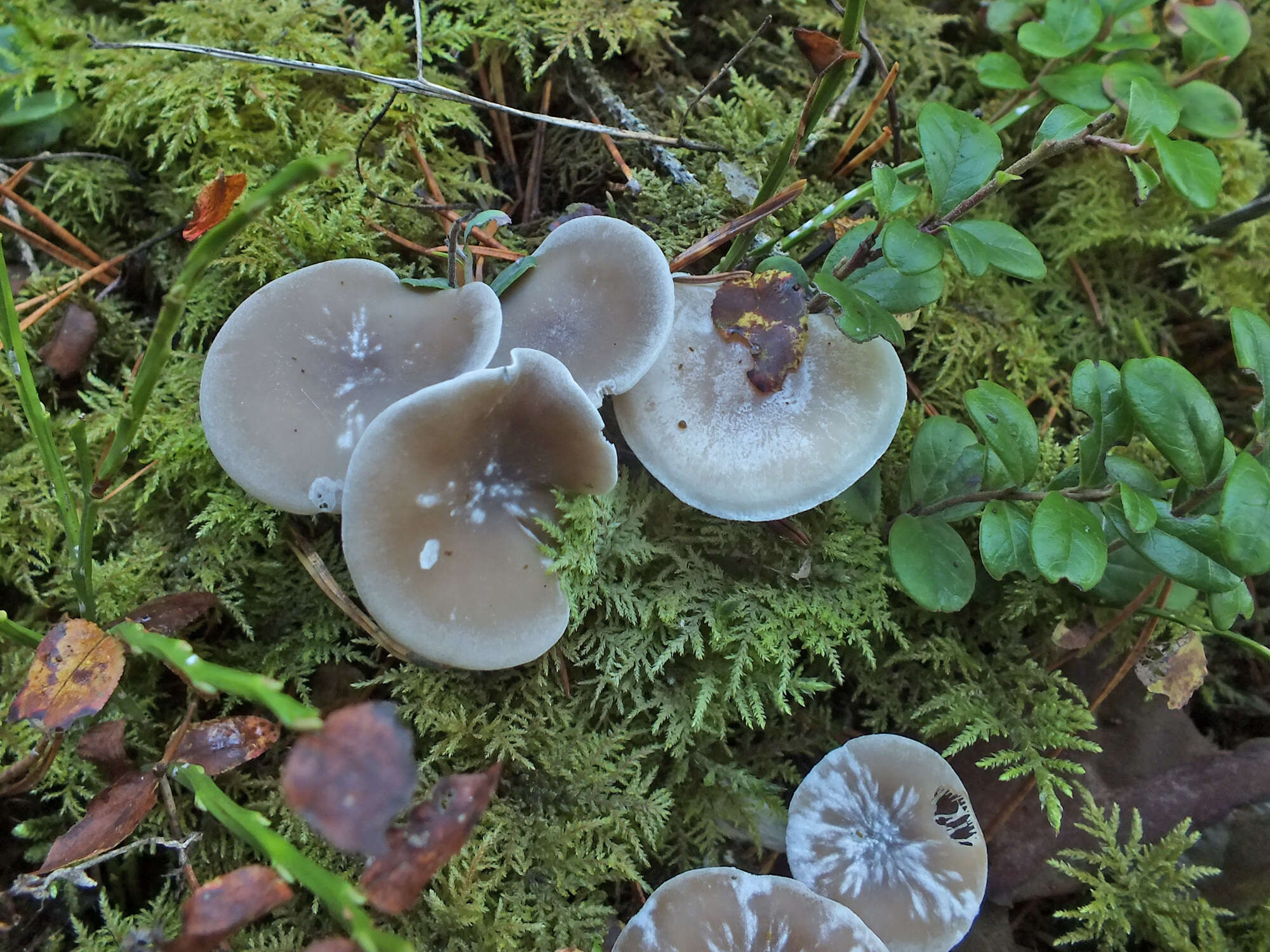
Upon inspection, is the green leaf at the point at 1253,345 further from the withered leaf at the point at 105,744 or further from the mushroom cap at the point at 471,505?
the withered leaf at the point at 105,744

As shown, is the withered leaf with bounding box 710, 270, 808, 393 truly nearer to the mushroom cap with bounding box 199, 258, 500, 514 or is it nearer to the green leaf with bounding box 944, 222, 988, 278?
Result: the green leaf with bounding box 944, 222, 988, 278

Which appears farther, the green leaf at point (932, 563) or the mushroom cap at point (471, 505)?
the green leaf at point (932, 563)

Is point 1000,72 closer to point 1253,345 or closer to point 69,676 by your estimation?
point 1253,345

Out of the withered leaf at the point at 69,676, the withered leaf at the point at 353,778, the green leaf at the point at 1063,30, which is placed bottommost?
the withered leaf at the point at 69,676

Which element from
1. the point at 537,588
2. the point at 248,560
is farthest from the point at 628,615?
the point at 248,560

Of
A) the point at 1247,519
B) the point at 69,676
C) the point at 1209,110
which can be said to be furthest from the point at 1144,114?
the point at 69,676

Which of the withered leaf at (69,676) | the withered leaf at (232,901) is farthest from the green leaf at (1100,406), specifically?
the withered leaf at (69,676)
